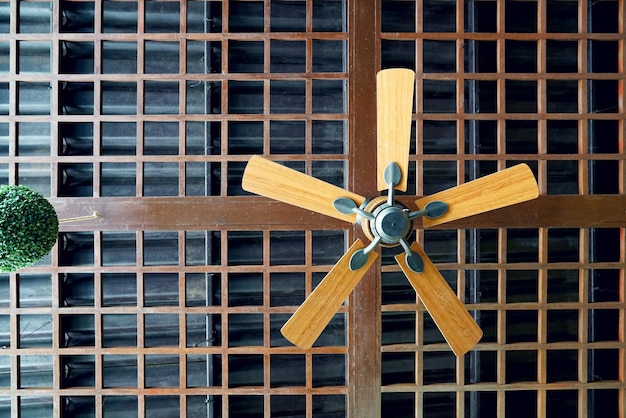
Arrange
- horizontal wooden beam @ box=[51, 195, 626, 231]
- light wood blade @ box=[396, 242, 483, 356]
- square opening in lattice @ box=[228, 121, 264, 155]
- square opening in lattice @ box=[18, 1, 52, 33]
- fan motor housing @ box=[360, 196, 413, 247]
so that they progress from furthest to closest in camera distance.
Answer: square opening in lattice @ box=[228, 121, 264, 155]
square opening in lattice @ box=[18, 1, 52, 33]
horizontal wooden beam @ box=[51, 195, 626, 231]
light wood blade @ box=[396, 242, 483, 356]
fan motor housing @ box=[360, 196, 413, 247]

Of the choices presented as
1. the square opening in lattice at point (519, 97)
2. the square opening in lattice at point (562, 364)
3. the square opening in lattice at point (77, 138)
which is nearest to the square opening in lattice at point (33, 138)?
the square opening in lattice at point (77, 138)

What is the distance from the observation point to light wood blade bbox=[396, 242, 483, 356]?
7.50 ft

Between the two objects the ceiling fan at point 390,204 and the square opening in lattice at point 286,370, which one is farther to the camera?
the square opening in lattice at point 286,370

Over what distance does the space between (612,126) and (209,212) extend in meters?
3.21

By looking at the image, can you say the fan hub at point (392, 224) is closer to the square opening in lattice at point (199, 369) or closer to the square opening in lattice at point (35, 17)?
the square opening in lattice at point (199, 369)

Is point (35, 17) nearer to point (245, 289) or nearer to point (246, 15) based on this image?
point (246, 15)

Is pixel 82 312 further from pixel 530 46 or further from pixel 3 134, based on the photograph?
pixel 530 46

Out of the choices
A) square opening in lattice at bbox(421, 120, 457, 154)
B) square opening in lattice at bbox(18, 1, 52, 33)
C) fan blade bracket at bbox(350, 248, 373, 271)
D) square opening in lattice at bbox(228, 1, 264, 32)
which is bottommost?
fan blade bracket at bbox(350, 248, 373, 271)

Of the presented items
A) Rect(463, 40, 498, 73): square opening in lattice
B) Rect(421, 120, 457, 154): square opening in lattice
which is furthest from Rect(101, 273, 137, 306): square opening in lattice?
Rect(463, 40, 498, 73): square opening in lattice

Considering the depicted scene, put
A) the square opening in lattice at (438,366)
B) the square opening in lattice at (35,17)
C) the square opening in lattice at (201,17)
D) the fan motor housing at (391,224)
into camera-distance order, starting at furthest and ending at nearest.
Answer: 1. the square opening in lattice at (438,366)
2. the square opening in lattice at (201,17)
3. the square opening in lattice at (35,17)
4. the fan motor housing at (391,224)

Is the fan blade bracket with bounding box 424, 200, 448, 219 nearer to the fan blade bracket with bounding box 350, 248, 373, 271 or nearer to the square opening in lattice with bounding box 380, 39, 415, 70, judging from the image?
the fan blade bracket with bounding box 350, 248, 373, 271

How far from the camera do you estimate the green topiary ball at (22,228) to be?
230 cm

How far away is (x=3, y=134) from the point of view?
3.50 meters

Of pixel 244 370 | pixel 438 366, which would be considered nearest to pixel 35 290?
pixel 244 370
